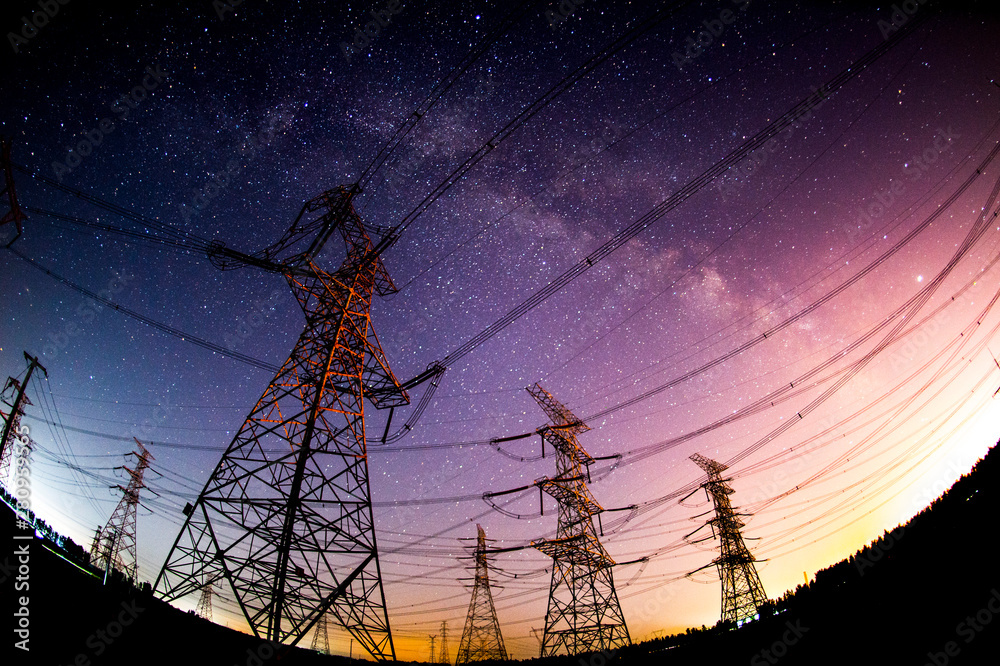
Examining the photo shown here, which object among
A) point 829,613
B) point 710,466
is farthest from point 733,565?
point 829,613

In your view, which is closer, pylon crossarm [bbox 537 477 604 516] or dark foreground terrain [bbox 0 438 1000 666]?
dark foreground terrain [bbox 0 438 1000 666]

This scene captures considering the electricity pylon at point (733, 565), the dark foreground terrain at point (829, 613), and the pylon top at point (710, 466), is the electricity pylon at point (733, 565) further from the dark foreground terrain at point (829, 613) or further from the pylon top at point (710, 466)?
the dark foreground terrain at point (829, 613)

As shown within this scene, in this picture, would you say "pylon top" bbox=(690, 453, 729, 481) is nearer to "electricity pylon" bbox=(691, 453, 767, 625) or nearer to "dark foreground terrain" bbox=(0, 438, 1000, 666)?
"electricity pylon" bbox=(691, 453, 767, 625)

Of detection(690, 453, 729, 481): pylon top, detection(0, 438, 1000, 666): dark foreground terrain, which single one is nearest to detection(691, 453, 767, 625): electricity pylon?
detection(690, 453, 729, 481): pylon top

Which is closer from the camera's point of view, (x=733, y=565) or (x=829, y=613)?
(x=829, y=613)

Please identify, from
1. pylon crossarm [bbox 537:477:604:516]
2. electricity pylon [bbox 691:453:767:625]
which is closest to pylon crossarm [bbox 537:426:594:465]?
pylon crossarm [bbox 537:477:604:516]

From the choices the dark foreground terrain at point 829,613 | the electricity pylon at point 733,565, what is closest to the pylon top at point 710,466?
the electricity pylon at point 733,565

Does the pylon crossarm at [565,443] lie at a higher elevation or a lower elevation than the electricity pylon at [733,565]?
higher

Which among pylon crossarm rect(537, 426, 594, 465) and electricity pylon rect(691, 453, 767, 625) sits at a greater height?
pylon crossarm rect(537, 426, 594, 465)

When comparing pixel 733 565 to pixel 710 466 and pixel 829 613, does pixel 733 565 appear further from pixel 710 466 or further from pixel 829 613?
pixel 829 613
